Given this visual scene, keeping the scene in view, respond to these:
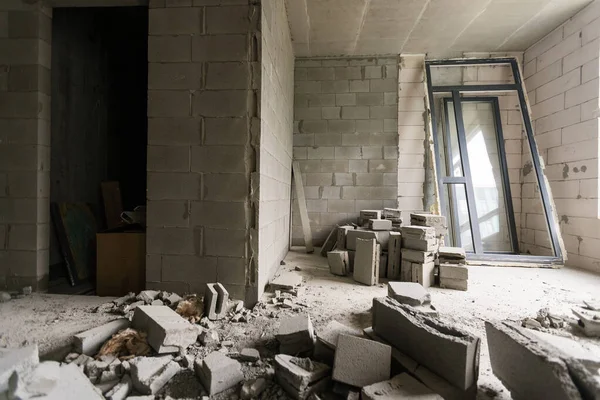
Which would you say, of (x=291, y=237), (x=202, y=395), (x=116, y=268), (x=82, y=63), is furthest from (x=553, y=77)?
(x=82, y=63)

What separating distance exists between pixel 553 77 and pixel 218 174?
207 inches

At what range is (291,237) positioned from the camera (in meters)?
5.36

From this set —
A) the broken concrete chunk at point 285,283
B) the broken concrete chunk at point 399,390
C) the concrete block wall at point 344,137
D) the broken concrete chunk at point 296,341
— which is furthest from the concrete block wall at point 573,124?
the broken concrete chunk at point 296,341

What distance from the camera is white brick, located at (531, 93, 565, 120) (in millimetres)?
4457

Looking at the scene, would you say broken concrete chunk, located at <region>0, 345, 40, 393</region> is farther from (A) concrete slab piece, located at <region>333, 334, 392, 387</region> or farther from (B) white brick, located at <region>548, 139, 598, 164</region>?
(B) white brick, located at <region>548, 139, 598, 164</region>

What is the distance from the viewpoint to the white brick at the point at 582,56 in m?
3.92

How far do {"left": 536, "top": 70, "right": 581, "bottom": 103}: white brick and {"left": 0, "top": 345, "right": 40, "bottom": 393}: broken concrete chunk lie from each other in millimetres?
6340

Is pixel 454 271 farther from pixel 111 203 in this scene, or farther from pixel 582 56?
pixel 111 203

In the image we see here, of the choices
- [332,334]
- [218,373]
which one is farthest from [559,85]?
[218,373]

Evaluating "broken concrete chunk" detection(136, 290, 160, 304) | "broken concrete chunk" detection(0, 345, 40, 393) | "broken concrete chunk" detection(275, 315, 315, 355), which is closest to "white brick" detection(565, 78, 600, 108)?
"broken concrete chunk" detection(275, 315, 315, 355)

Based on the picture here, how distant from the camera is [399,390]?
1.41 m

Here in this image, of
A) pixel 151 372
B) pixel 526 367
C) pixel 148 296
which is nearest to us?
pixel 526 367

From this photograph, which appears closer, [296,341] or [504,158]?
[296,341]

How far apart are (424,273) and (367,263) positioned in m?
0.63
